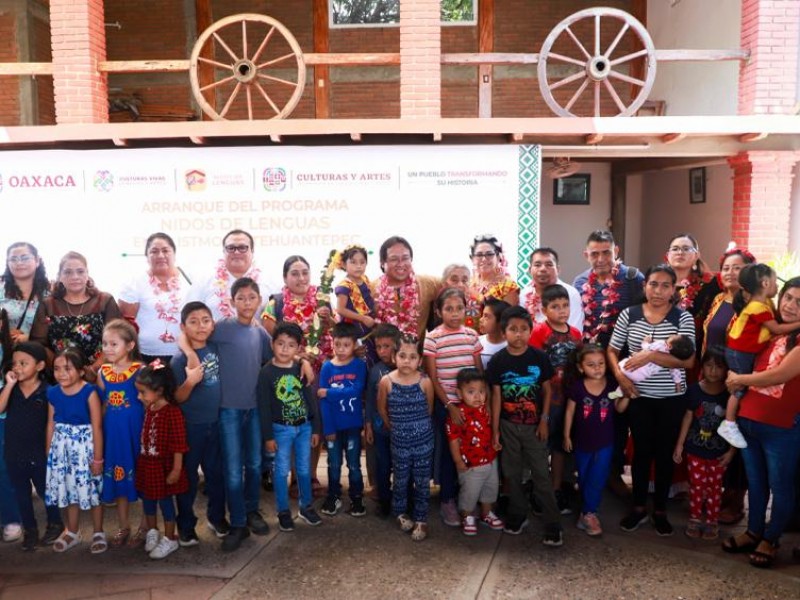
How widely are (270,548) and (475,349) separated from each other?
1622mm

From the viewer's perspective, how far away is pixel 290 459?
410 cm

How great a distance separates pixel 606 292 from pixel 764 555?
1697 mm

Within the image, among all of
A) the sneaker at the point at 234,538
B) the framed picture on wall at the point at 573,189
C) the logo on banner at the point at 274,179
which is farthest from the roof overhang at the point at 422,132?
the framed picture on wall at the point at 573,189

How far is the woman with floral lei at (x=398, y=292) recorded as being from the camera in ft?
14.7

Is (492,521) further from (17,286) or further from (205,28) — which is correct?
(205,28)

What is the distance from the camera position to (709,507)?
153 inches

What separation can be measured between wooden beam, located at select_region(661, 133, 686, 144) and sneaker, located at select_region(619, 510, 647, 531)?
362cm

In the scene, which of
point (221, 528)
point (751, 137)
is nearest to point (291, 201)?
point (221, 528)

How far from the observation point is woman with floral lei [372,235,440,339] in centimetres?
448

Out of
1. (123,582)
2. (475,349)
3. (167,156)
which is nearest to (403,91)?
(167,156)

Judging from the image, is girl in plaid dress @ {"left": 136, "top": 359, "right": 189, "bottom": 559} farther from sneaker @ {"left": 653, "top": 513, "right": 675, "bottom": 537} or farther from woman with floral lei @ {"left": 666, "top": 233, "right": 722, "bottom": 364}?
woman with floral lei @ {"left": 666, "top": 233, "right": 722, "bottom": 364}

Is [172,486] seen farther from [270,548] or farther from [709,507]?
[709,507]

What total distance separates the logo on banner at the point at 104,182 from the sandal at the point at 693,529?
17.6 feet

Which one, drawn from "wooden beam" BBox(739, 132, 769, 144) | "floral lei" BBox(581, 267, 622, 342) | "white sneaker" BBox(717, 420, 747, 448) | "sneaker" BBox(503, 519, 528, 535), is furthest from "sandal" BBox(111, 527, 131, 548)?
"wooden beam" BBox(739, 132, 769, 144)
